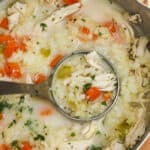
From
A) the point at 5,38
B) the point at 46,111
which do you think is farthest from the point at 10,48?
the point at 46,111

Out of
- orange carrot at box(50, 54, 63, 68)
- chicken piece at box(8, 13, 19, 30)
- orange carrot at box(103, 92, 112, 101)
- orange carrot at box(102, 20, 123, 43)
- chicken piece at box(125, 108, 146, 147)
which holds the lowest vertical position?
chicken piece at box(125, 108, 146, 147)

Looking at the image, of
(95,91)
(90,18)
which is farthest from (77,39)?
(95,91)

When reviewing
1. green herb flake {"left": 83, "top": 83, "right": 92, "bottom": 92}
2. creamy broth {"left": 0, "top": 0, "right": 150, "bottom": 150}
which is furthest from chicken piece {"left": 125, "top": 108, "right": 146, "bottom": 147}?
green herb flake {"left": 83, "top": 83, "right": 92, "bottom": 92}

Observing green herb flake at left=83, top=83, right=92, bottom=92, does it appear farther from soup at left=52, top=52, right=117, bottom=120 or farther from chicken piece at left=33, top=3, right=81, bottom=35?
chicken piece at left=33, top=3, right=81, bottom=35

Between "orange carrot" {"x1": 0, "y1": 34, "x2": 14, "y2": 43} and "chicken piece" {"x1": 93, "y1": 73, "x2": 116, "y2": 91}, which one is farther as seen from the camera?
"orange carrot" {"x1": 0, "y1": 34, "x2": 14, "y2": 43}

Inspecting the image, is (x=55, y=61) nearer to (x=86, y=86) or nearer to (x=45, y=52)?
(x=45, y=52)

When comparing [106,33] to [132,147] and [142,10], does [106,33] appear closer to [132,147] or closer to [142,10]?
[142,10]
